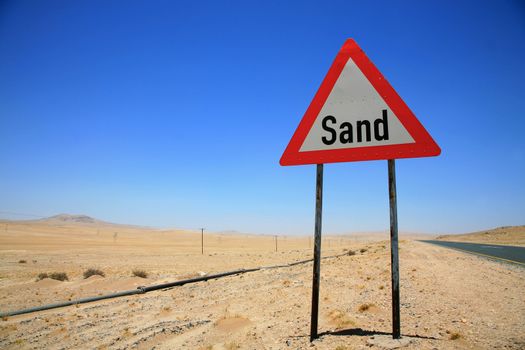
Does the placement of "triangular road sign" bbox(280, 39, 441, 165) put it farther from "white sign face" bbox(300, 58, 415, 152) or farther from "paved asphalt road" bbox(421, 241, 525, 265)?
"paved asphalt road" bbox(421, 241, 525, 265)

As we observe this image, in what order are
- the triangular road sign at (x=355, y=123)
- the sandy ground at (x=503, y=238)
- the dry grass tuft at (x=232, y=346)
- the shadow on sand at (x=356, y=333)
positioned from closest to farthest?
the triangular road sign at (x=355, y=123) < the shadow on sand at (x=356, y=333) < the dry grass tuft at (x=232, y=346) < the sandy ground at (x=503, y=238)

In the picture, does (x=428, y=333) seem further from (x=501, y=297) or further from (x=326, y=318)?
(x=501, y=297)

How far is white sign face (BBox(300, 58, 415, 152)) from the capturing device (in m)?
3.21

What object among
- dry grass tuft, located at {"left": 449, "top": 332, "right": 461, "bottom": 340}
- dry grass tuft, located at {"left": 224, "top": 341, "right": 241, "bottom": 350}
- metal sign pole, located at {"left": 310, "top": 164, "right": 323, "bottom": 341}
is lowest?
dry grass tuft, located at {"left": 224, "top": 341, "right": 241, "bottom": 350}

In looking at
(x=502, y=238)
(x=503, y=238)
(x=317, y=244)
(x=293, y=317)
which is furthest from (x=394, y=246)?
(x=502, y=238)

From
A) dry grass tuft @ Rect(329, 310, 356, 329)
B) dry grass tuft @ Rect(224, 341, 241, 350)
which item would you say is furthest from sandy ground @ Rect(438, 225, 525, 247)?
dry grass tuft @ Rect(224, 341, 241, 350)

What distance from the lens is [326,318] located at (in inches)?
196

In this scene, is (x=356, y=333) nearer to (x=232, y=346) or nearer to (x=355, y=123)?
(x=232, y=346)

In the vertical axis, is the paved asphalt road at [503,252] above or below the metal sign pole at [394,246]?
below

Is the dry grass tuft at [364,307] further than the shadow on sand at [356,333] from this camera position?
Yes

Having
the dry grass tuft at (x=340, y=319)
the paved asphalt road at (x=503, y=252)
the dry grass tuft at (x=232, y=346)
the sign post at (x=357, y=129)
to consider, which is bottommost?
the paved asphalt road at (x=503, y=252)

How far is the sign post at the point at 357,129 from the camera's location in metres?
3.15

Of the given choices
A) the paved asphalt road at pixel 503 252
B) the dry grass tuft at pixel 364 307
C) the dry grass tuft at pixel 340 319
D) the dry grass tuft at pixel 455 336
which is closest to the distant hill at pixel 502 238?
the paved asphalt road at pixel 503 252

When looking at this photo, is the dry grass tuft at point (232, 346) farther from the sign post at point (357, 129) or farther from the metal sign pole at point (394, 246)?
the metal sign pole at point (394, 246)
